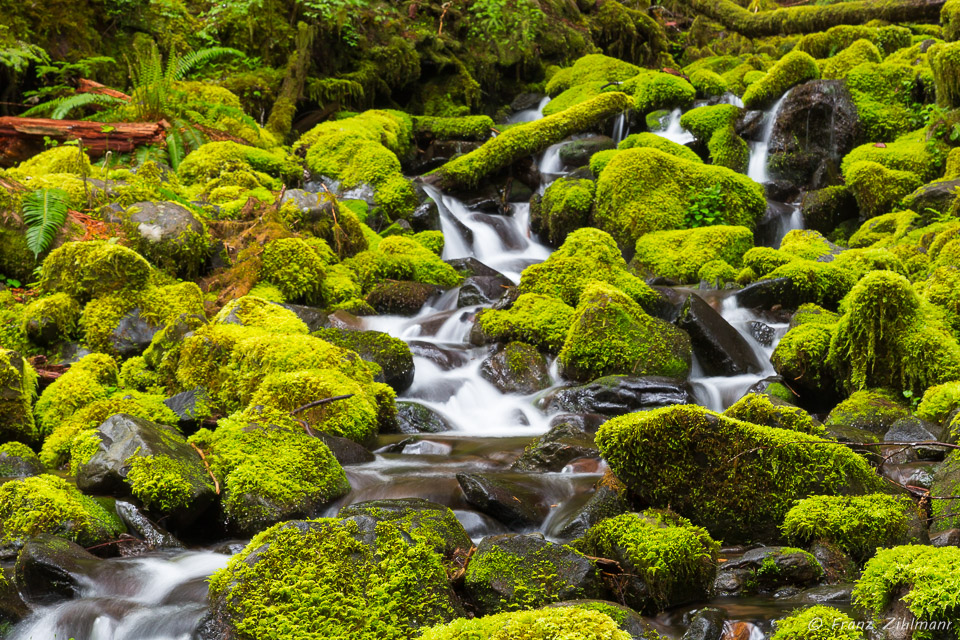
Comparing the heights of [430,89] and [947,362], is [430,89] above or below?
above

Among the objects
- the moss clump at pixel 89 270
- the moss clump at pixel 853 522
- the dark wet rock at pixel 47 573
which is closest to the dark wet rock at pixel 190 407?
the moss clump at pixel 89 270

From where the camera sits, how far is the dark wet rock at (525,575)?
3.62 m

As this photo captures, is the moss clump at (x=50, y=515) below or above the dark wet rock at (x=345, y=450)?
above

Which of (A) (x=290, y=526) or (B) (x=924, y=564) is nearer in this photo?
(B) (x=924, y=564)

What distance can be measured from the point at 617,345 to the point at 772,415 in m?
2.66

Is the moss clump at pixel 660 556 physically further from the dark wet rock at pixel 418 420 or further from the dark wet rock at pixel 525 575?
the dark wet rock at pixel 418 420

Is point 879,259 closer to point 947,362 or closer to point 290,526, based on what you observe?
point 947,362

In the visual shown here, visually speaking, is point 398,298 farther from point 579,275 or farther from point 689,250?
point 689,250

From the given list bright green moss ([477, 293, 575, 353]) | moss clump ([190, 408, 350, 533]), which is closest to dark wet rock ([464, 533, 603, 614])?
moss clump ([190, 408, 350, 533])

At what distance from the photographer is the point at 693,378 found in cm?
804

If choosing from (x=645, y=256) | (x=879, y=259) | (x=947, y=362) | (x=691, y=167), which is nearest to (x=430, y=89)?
(x=691, y=167)

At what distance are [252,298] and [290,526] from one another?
14.8ft

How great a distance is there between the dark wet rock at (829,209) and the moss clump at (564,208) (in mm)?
3505

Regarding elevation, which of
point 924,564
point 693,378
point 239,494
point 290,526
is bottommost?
point 693,378
